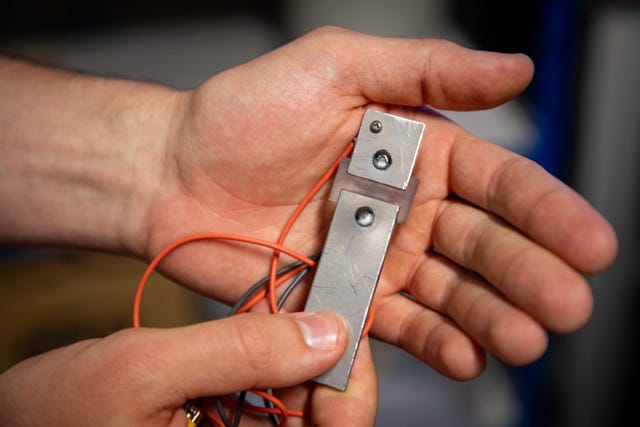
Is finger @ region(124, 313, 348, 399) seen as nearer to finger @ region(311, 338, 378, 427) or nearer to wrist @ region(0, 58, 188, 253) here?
finger @ region(311, 338, 378, 427)

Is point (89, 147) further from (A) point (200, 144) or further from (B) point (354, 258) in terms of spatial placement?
(B) point (354, 258)

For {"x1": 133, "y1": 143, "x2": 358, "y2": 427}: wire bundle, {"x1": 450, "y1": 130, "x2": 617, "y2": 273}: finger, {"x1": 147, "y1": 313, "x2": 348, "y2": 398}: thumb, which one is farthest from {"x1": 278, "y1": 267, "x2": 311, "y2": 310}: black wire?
{"x1": 450, "y1": 130, "x2": 617, "y2": 273}: finger

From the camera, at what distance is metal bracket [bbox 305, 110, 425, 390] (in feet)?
2.17

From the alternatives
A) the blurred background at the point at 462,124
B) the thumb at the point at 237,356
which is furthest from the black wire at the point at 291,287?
the blurred background at the point at 462,124

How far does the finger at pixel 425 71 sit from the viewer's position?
25.6 inches

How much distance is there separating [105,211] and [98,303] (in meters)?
0.38

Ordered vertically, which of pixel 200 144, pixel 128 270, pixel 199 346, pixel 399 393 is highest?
pixel 200 144

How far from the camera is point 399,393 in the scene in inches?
51.2

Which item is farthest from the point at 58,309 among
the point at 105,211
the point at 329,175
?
the point at 329,175

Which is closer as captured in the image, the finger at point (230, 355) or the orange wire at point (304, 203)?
the finger at point (230, 355)

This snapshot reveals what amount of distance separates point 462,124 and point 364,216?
1.68ft

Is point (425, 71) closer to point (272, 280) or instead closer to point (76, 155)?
point (272, 280)

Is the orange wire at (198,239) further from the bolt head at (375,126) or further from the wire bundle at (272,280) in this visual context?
the bolt head at (375,126)

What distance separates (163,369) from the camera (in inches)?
22.1
